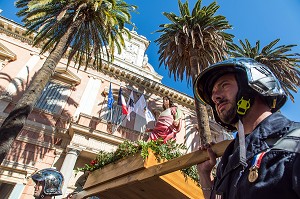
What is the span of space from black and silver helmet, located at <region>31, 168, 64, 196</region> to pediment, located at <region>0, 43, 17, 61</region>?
38.9 feet

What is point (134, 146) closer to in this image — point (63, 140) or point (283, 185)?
point (283, 185)

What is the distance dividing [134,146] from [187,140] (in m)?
14.3

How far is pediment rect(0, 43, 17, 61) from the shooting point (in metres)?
14.2

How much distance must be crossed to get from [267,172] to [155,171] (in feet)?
6.55

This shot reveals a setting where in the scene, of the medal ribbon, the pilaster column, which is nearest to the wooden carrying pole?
the medal ribbon

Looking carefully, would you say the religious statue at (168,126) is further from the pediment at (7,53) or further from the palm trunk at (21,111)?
the pediment at (7,53)

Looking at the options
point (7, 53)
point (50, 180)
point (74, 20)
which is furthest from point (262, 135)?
point (7, 53)

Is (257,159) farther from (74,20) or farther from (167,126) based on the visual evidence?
(74,20)

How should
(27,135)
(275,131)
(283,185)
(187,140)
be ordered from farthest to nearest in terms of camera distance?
(187,140)
(27,135)
(275,131)
(283,185)

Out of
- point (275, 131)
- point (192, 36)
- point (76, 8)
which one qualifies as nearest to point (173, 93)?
point (192, 36)

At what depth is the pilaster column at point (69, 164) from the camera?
10.7 m

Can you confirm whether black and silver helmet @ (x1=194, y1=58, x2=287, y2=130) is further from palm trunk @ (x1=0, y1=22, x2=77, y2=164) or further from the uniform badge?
palm trunk @ (x1=0, y1=22, x2=77, y2=164)

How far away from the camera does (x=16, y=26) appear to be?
1539cm

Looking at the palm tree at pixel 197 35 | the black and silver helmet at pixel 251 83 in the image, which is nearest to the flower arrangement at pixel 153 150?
the black and silver helmet at pixel 251 83
